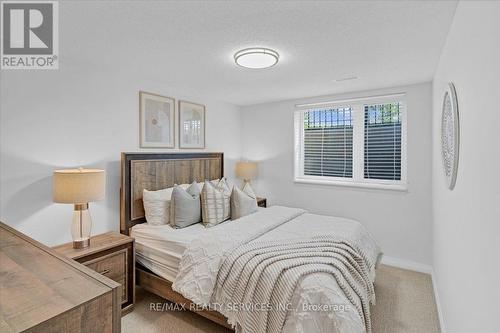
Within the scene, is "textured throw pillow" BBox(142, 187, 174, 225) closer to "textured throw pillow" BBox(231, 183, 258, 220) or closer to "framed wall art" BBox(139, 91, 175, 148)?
"framed wall art" BBox(139, 91, 175, 148)

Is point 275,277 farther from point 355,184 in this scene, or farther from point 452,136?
point 355,184

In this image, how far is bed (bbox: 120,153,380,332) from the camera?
157 cm

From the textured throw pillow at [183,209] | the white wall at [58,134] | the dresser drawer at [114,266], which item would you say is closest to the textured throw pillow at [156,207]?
the textured throw pillow at [183,209]

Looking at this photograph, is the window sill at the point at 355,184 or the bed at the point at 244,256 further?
the window sill at the point at 355,184

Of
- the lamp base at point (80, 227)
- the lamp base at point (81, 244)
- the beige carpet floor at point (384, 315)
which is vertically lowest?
the beige carpet floor at point (384, 315)

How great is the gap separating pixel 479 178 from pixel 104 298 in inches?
60.8

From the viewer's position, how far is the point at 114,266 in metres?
2.28

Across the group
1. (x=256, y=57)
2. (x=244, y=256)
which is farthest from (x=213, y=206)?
(x=256, y=57)

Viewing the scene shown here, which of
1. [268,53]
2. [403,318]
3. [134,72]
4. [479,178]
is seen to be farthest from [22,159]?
[403,318]

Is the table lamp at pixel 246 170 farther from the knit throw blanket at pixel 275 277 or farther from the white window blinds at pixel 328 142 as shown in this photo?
the knit throw blanket at pixel 275 277

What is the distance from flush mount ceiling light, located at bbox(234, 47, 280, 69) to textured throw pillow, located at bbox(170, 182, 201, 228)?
59.8 inches

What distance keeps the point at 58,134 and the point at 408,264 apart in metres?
4.23

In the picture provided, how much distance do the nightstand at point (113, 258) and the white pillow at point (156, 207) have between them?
0.37 m

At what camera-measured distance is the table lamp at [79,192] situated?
204 centimetres
